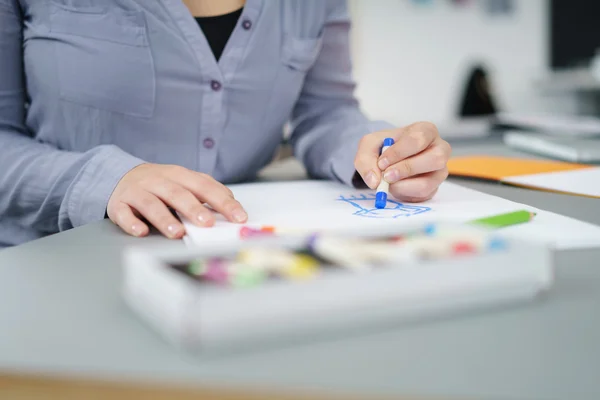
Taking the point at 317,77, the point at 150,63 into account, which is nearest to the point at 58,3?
the point at 150,63

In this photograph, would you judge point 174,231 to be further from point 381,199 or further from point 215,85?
point 215,85

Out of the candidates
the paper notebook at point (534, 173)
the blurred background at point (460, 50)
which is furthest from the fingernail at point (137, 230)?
the blurred background at point (460, 50)

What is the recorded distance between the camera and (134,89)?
818mm

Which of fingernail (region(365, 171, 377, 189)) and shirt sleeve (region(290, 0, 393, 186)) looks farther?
shirt sleeve (region(290, 0, 393, 186))

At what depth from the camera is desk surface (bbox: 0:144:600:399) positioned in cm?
28

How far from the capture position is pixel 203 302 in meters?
0.29

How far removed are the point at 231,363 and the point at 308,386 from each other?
40mm

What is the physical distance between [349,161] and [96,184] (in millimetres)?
307

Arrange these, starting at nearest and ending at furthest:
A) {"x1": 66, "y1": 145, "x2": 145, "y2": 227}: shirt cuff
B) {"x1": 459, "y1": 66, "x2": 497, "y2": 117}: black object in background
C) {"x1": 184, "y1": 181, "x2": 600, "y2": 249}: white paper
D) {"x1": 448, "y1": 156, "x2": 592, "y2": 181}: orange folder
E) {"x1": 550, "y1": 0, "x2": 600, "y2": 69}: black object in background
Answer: {"x1": 184, "y1": 181, "x2": 600, "y2": 249}: white paper, {"x1": 66, "y1": 145, "x2": 145, "y2": 227}: shirt cuff, {"x1": 448, "y1": 156, "x2": 592, "y2": 181}: orange folder, {"x1": 459, "y1": 66, "x2": 497, "y2": 117}: black object in background, {"x1": 550, "y1": 0, "x2": 600, "y2": 69}: black object in background

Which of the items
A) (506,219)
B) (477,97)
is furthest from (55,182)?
(477,97)

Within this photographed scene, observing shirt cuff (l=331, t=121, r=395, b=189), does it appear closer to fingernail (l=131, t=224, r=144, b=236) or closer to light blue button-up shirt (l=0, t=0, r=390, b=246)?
light blue button-up shirt (l=0, t=0, r=390, b=246)

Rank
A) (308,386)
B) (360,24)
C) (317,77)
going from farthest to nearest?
(360,24), (317,77), (308,386)

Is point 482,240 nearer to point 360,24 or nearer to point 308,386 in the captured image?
point 308,386

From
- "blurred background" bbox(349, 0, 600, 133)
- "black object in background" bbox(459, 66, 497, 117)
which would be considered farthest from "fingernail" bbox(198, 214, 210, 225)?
"blurred background" bbox(349, 0, 600, 133)
